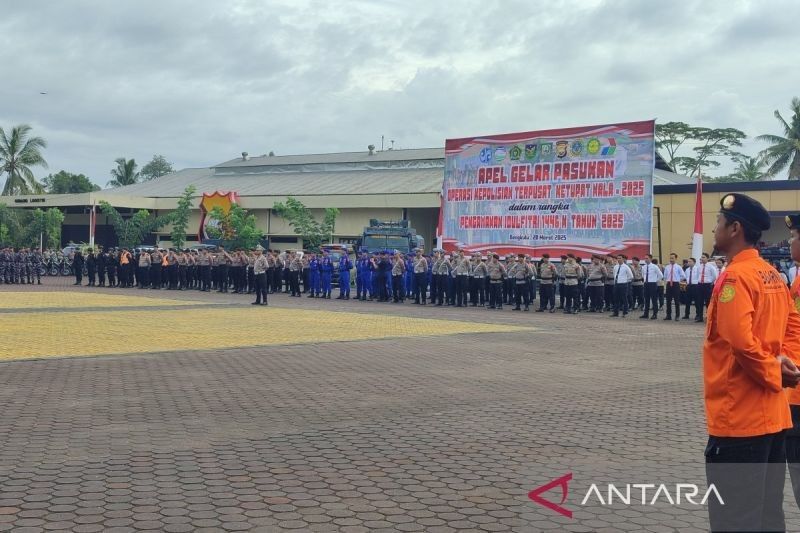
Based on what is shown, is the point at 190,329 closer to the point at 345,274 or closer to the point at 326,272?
the point at 326,272

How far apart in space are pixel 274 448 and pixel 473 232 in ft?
79.1

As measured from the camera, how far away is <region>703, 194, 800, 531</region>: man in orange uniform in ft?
11.7

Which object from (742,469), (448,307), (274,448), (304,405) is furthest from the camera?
(448,307)

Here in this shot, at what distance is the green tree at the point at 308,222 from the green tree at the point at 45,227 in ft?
51.9

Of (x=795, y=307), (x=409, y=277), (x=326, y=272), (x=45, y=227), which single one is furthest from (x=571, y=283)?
(x=45, y=227)

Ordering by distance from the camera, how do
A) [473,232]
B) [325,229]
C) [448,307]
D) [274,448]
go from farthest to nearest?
[325,229] < [473,232] < [448,307] < [274,448]

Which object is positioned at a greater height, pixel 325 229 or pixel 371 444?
pixel 325 229

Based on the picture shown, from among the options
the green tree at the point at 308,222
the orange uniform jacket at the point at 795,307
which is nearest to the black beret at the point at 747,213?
the orange uniform jacket at the point at 795,307

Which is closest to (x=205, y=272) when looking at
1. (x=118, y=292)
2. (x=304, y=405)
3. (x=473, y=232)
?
(x=118, y=292)

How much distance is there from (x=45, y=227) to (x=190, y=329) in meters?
40.9

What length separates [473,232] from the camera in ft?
100

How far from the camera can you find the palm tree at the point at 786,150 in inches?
1986

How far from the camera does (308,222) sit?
49.3 metres

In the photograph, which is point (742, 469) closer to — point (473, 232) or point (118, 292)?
point (473, 232)
